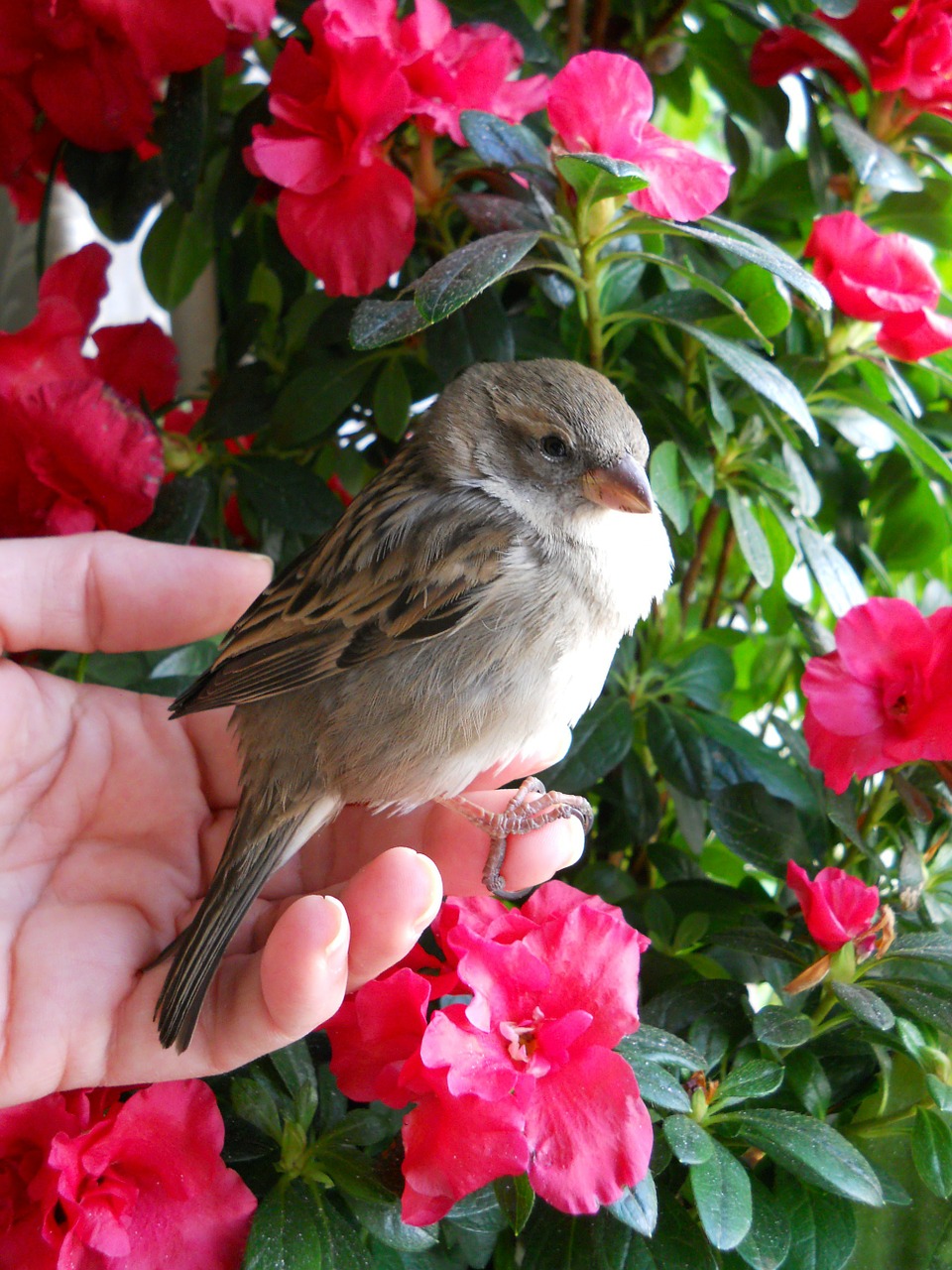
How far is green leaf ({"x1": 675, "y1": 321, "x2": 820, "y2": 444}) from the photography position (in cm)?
83

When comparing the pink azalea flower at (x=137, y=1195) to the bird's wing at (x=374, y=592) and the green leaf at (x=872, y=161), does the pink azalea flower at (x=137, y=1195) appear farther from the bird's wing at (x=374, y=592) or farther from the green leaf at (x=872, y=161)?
the green leaf at (x=872, y=161)

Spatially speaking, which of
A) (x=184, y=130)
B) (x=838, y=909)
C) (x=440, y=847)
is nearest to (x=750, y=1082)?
(x=838, y=909)

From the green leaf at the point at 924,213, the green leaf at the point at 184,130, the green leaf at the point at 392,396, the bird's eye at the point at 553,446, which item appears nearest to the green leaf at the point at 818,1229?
the bird's eye at the point at 553,446

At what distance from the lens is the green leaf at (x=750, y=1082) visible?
74 cm

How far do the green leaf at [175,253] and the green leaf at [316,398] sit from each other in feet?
1.22

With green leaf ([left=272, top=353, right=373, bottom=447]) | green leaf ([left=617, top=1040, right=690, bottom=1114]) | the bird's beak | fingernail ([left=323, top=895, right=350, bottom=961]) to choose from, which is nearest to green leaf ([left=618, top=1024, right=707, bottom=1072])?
green leaf ([left=617, top=1040, right=690, bottom=1114])

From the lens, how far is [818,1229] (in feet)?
2.48

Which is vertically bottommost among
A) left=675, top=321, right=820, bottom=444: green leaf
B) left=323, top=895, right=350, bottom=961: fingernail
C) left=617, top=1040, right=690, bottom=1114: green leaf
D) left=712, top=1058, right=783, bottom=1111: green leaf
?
left=712, top=1058, right=783, bottom=1111: green leaf

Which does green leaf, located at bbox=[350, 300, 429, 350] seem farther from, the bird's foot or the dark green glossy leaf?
the dark green glossy leaf

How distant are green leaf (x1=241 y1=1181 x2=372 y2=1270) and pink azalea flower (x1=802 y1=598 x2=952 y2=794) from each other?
532mm

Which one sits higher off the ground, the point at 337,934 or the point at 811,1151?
the point at 337,934

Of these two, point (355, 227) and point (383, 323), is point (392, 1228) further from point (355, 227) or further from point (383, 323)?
point (355, 227)

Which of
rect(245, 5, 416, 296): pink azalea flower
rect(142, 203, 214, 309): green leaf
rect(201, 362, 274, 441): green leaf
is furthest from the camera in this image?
rect(142, 203, 214, 309): green leaf

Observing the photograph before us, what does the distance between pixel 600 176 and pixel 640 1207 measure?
769mm
